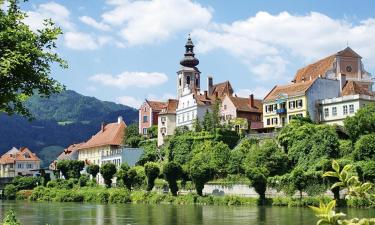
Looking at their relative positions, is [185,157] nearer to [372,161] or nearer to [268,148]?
[268,148]

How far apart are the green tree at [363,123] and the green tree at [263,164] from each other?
29.5 ft

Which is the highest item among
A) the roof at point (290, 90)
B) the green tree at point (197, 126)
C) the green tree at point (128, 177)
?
the roof at point (290, 90)

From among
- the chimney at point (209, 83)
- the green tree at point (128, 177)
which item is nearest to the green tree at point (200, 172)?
the green tree at point (128, 177)

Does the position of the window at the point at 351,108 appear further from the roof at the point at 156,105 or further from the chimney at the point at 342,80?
the roof at the point at 156,105

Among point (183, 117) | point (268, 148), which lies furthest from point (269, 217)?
point (183, 117)

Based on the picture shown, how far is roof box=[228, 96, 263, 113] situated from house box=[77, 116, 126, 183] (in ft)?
106

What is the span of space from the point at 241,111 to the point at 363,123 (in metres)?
29.0

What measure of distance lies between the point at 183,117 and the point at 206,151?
21.0 m

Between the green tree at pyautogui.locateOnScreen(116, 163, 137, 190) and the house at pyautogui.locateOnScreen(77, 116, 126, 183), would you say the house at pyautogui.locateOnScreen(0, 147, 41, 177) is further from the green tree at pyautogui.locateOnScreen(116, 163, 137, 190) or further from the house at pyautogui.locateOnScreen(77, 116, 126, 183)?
the green tree at pyautogui.locateOnScreen(116, 163, 137, 190)

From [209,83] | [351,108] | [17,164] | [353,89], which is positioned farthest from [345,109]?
[17,164]

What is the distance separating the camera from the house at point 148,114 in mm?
110419

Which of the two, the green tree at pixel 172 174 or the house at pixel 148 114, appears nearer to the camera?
the green tree at pixel 172 174

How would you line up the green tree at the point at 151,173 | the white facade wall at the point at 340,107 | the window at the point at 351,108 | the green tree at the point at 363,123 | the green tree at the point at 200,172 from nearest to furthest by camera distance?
1. the green tree at the point at 363,123
2. the green tree at the point at 200,172
3. the white facade wall at the point at 340,107
4. the window at the point at 351,108
5. the green tree at the point at 151,173

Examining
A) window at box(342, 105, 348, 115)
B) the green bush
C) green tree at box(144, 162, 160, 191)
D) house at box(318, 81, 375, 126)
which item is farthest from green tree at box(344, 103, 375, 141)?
the green bush
